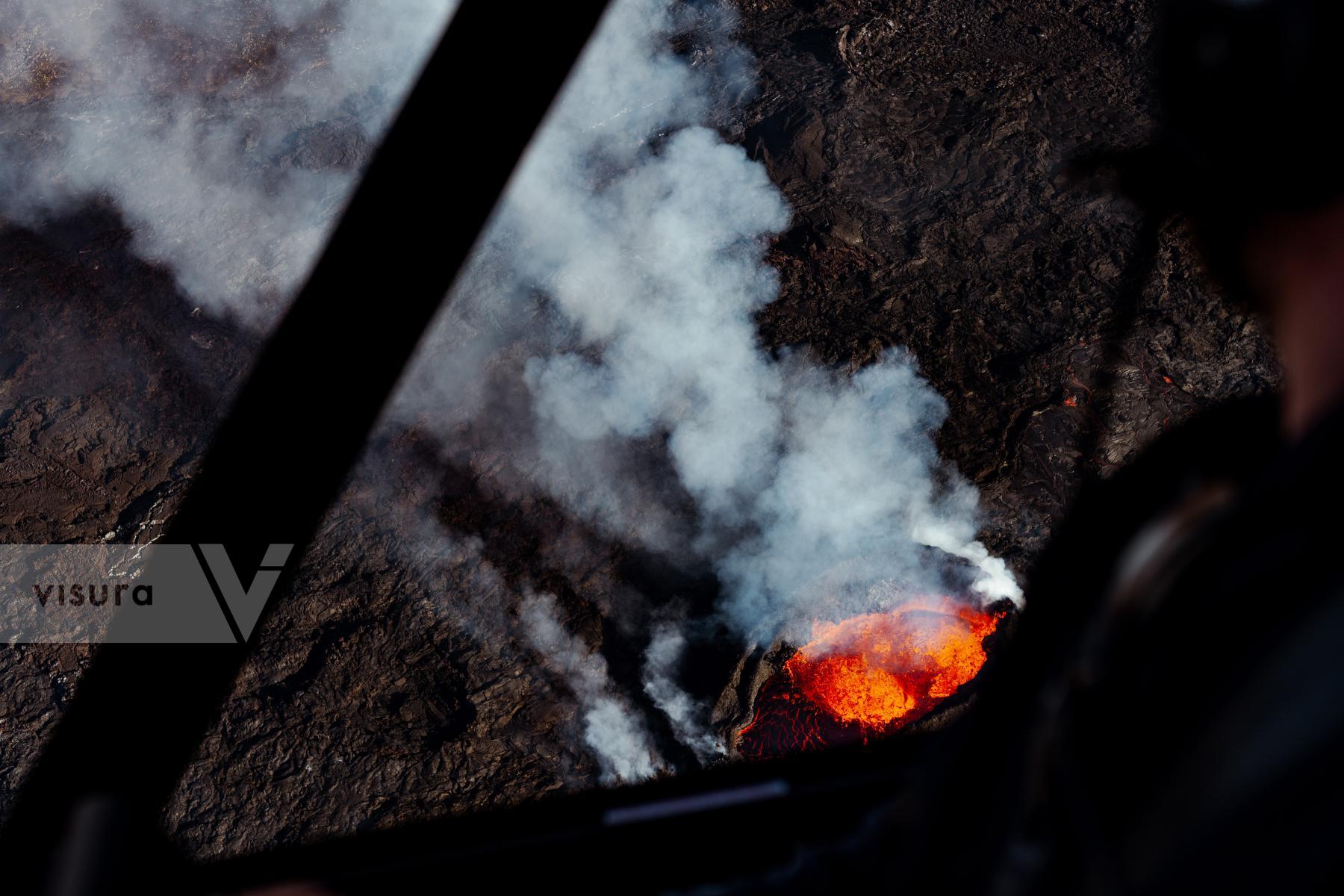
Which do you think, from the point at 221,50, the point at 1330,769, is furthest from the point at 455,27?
the point at 221,50

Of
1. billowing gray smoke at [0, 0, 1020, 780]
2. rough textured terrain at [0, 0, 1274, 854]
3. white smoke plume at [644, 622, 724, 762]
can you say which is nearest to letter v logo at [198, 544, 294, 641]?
rough textured terrain at [0, 0, 1274, 854]

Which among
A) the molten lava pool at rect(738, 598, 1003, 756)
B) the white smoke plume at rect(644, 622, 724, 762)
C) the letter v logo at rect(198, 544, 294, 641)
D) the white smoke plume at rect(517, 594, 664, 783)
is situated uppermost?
the molten lava pool at rect(738, 598, 1003, 756)

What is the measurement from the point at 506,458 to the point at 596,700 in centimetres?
147

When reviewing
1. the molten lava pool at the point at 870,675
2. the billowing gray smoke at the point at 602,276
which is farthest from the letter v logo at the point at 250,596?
the molten lava pool at the point at 870,675

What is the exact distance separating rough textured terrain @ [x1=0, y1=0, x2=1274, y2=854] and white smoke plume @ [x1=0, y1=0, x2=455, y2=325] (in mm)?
199

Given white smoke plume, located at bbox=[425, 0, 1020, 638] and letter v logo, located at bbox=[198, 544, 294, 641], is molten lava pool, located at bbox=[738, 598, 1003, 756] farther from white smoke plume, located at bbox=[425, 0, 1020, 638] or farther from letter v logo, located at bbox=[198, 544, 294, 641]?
letter v logo, located at bbox=[198, 544, 294, 641]

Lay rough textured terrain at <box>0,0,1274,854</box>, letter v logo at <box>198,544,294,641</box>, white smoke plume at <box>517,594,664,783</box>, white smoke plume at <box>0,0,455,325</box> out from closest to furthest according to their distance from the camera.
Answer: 1. letter v logo at <box>198,544,294,641</box>
2. white smoke plume at <box>517,594,664,783</box>
3. rough textured terrain at <box>0,0,1274,854</box>
4. white smoke plume at <box>0,0,455,325</box>

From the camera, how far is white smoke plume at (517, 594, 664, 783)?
3.46 m

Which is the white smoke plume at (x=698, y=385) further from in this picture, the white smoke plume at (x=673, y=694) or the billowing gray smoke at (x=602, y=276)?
the white smoke plume at (x=673, y=694)

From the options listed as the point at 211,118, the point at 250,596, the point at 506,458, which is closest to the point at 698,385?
the point at 506,458

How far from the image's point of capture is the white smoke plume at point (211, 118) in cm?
488

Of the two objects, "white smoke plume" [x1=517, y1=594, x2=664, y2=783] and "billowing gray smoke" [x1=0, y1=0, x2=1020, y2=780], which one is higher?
"billowing gray smoke" [x1=0, y1=0, x2=1020, y2=780]

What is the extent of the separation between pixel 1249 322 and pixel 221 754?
632cm

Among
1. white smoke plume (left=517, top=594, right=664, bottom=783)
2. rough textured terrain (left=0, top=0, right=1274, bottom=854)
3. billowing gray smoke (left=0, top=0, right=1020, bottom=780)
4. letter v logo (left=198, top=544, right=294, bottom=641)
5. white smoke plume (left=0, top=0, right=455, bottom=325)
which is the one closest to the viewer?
letter v logo (left=198, top=544, right=294, bottom=641)
